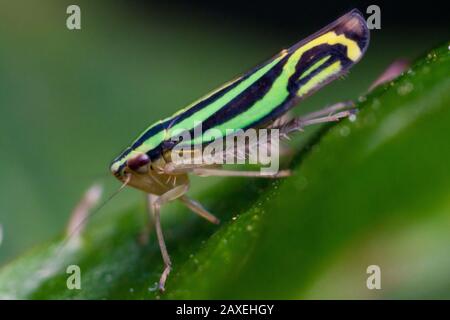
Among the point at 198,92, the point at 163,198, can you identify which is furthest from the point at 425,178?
the point at 198,92

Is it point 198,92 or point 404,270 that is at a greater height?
point 198,92

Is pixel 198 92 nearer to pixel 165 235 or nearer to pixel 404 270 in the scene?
pixel 165 235

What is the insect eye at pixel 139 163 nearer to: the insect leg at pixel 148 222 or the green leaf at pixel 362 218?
the insect leg at pixel 148 222

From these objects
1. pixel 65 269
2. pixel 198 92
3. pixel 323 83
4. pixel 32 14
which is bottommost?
pixel 65 269

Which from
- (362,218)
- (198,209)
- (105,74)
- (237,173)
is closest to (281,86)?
(237,173)

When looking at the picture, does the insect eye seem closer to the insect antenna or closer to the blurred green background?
the insect antenna

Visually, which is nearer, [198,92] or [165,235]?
[165,235]

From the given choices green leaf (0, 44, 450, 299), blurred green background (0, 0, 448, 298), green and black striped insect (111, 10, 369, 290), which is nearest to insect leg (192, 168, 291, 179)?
green and black striped insect (111, 10, 369, 290)
